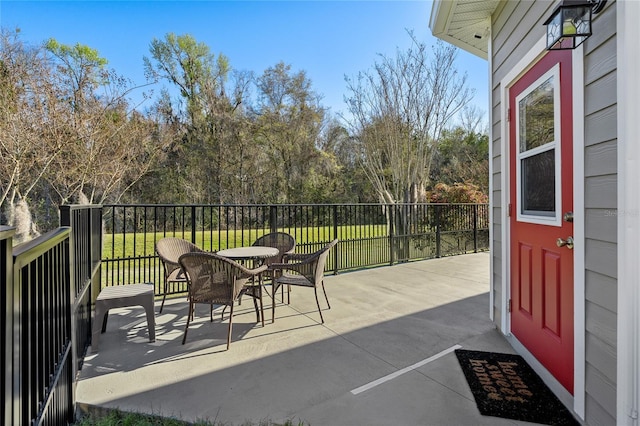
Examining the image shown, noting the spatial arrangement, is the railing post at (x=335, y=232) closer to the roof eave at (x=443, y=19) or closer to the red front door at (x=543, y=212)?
the roof eave at (x=443, y=19)

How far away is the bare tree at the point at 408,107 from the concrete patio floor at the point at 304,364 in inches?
176

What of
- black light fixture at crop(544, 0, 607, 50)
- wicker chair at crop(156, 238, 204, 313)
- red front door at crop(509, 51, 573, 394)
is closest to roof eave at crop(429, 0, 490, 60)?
red front door at crop(509, 51, 573, 394)

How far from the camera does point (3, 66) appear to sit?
6215mm

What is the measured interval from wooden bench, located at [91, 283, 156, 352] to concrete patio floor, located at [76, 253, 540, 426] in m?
0.12

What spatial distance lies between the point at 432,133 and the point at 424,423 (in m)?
7.06

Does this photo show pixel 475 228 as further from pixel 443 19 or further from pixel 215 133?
pixel 215 133

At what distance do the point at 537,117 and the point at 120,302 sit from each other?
11.3 feet

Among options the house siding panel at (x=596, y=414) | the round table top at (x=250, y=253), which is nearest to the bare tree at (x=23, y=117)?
the round table top at (x=250, y=253)

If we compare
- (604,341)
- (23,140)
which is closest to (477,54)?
(604,341)

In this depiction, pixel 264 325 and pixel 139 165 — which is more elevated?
pixel 139 165

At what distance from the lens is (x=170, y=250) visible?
3693 mm

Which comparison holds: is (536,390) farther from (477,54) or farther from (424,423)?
(477,54)

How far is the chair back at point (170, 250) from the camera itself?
11.3 ft

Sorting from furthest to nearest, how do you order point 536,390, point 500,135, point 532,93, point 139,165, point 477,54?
point 139,165
point 477,54
point 500,135
point 532,93
point 536,390
